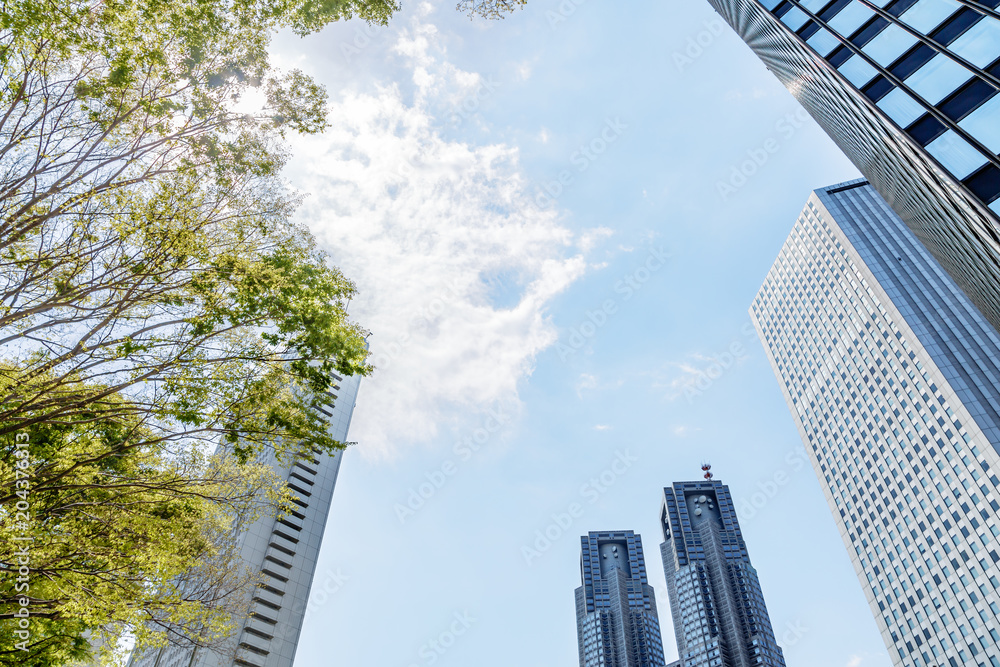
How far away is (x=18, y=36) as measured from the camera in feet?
22.7

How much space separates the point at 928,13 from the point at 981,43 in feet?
9.30

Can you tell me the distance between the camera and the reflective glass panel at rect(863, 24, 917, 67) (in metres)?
16.5

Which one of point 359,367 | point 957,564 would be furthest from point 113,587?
point 957,564

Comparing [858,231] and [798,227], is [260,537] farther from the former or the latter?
[798,227]

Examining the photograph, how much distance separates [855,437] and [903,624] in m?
25.2

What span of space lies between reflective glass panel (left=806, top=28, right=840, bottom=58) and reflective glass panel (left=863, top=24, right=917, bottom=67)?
7.17 feet

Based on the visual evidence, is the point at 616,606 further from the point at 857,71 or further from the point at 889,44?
the point at 889,44

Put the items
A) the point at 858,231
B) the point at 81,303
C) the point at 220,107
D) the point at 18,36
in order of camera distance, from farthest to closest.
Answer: the point at 858,231, the point at 220,107, the point at 81,303, the point at 18,36

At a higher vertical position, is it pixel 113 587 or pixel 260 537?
pixel 260 537

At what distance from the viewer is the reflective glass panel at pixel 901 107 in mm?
15492

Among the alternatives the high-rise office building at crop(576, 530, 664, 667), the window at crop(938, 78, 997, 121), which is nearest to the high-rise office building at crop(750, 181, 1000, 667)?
the window at crop(938, 78, 997, 121)

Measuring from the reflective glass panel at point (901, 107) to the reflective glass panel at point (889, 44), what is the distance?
4.56 ft

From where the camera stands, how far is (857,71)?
59.5 feet

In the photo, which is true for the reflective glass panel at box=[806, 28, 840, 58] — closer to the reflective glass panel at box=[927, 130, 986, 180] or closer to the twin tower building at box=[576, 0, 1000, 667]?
the twin tower building at box=[576, 0, 1000, 667]
